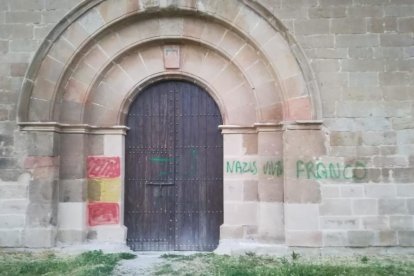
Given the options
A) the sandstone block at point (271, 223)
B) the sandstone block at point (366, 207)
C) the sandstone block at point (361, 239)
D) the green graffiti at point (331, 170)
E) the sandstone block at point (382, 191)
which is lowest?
the sandstone block at point (361, 239)

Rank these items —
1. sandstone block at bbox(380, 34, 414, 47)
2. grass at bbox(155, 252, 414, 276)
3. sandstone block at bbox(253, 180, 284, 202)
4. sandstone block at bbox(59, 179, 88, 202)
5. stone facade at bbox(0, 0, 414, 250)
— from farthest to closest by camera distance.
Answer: sandstone block at bbox(59, 179, 88, 202)
sandstone block at bbox(253, 180, 284, 202)
sandstone block at bbox(380, 34, 414, 47)
stone facade at bbox(0, 0, 414, 250)
grass at bbox(155, 252, 414, 276)

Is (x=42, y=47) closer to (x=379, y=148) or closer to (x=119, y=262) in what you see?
(x=119, y=262)

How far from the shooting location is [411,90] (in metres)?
6.18

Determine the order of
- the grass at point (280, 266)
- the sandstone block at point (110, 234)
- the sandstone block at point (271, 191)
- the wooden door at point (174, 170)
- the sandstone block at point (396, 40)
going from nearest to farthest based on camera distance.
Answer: the grass at point (280, 266) < the sandstone block at point (396, 40) < the sandstone block at point (271, 191) < the sandstone block at point (110, 234) < the wooden door at point (174, 170)

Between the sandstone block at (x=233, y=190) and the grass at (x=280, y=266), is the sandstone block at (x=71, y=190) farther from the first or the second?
the sandstone block at (x=233, y=190)

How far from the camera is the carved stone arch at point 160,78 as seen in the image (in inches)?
249

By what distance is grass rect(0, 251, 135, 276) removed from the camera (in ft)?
17.6

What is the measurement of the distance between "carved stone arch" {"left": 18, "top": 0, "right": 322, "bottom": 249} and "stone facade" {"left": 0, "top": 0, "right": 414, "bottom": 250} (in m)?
0.02

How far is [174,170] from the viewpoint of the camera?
6824mm

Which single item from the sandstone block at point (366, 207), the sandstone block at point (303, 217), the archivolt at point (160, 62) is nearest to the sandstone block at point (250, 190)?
the sandstone block at point (303, 217)

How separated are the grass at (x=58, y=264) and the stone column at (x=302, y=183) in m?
2.47

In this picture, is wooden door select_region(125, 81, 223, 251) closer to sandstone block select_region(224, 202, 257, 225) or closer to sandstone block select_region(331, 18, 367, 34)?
sandstone block select_region(224, 202, 257, 225)

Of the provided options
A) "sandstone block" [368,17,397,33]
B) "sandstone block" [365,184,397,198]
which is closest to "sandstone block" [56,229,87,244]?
"sandstone block" [365,184,397,198]

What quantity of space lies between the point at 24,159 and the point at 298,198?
4.11 meters
